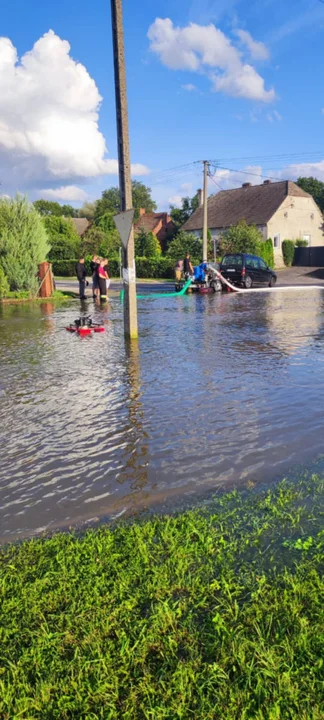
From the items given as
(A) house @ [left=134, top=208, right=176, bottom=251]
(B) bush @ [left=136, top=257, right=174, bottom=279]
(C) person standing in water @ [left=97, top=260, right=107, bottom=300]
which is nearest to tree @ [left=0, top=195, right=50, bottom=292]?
(C) person standing in water @ [left=97, top=260, right=107, bottom=300]

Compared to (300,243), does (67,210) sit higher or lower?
higher

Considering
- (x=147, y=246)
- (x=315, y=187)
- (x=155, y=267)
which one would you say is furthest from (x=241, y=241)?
(x=315, y=187)

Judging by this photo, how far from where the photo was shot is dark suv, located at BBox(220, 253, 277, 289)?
91.5 feet

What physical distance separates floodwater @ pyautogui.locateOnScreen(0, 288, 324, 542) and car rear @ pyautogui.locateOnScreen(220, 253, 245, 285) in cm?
1543

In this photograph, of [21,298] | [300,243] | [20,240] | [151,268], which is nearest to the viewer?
[20,240]

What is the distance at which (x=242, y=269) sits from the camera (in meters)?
27.8

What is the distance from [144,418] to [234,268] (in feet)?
74.1

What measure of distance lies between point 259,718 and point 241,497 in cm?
212

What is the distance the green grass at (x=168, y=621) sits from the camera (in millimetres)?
2131

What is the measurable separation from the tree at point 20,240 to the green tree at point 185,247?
63.9 feet

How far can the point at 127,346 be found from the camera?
11.3 metres

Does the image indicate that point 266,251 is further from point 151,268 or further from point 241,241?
point 151,268

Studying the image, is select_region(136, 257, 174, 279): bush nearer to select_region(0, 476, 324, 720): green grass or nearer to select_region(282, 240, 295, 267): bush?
select_region(282, 240, 295, 267): bush

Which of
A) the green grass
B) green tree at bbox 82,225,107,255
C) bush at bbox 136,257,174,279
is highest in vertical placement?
green tree at bbox 82,225,107,255
